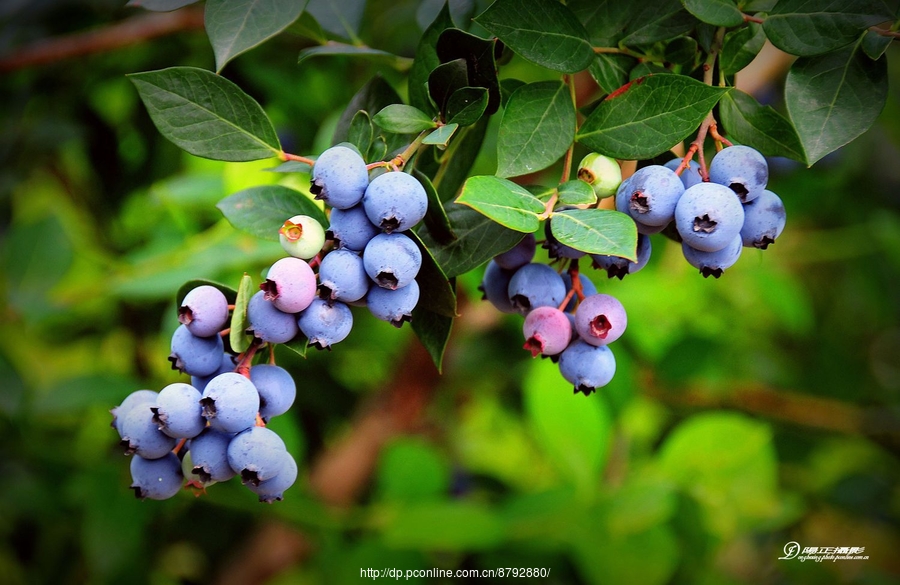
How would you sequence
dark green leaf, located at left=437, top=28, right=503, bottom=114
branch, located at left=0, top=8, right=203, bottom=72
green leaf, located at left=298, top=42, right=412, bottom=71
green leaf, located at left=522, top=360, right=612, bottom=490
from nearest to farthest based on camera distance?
dark green leaf, located at left=437, top=28, right=503, bottom=114, green leaf, located at left=298, top=42, right=412, bottom=71, green leaf, located at left=522, top=360, right=612, bottom=490, branch, located at left=0, top=8, right=203, bottom=72

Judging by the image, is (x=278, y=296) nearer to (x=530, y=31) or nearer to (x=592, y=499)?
(x=530, y=31)

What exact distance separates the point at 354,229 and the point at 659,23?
319 millimetres

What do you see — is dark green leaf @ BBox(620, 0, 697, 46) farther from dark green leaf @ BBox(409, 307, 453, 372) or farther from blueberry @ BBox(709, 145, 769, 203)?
dark green leaf @ BBox(409, 307, 453, 372)

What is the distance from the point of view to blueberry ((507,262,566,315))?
0.59m

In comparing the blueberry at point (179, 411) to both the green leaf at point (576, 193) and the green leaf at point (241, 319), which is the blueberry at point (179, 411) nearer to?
the green leaf at point (241, 319)

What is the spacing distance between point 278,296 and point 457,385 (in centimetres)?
147

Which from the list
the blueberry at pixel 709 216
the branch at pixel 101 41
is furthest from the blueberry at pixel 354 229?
the branch at pixel 101 41

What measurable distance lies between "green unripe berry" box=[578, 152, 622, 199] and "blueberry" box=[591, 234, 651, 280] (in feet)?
0.16

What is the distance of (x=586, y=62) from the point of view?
0.58 metres

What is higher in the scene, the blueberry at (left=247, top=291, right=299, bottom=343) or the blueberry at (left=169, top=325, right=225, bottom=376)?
the blueberry at (left=247, top=291, right=299, bottom=343)

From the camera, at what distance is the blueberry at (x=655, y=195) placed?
51 centimetres

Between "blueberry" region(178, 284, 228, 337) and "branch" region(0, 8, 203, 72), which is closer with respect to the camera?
"blueberry" region(178, 284, 228, 337)

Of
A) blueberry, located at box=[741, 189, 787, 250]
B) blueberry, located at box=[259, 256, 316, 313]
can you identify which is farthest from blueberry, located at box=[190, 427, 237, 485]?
blueberry, located at box=[741, 189, 787, 250]

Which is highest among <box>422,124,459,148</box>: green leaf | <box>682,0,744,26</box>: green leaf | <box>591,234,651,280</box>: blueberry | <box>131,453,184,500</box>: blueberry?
<box>682,0,744,26</box>: green leaf
